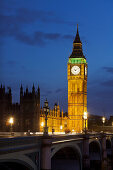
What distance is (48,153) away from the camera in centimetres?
3131

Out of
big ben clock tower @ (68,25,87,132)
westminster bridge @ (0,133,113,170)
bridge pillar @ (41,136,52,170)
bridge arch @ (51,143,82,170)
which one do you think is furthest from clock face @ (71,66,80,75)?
bridge pillar @ (41,136,52,170)

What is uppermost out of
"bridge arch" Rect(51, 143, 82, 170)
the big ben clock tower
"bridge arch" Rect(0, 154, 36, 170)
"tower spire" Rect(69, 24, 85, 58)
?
→ "tower spire" Rect(69, 24, 85, 58)

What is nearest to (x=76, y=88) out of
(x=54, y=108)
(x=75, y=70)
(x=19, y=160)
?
(x=75, y=70)

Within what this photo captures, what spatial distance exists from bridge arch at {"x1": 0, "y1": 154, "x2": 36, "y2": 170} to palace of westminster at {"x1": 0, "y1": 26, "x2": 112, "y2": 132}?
56962 mm

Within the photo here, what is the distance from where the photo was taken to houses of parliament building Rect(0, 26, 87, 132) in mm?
92375

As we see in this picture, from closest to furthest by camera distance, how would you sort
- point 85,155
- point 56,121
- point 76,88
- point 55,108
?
point 85,155, point 56,121, point 55,108, point 76,88

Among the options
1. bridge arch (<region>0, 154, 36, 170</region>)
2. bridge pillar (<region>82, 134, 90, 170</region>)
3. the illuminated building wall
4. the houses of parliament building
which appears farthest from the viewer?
the illuminated building wall

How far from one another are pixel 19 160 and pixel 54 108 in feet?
306

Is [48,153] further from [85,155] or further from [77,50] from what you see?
[77,50]

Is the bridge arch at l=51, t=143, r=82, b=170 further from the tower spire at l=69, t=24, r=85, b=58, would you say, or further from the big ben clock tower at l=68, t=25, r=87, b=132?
the tower spire at l=69, t=24, r=85, b=58

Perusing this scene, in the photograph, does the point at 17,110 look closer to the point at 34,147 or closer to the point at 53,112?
the point at 53,112

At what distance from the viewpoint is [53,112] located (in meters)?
113

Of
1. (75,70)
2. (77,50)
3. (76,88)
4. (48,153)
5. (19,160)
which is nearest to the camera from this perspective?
(19,160)

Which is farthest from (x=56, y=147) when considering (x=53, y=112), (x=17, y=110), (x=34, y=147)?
(x=53, y=112)
